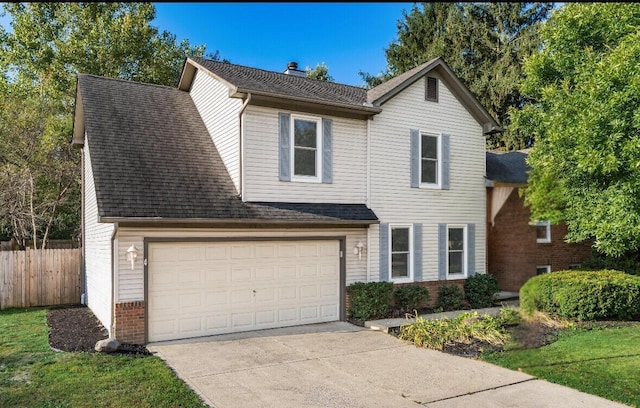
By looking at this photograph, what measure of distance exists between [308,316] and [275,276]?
134 cm

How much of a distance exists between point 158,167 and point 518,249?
40.2 feet

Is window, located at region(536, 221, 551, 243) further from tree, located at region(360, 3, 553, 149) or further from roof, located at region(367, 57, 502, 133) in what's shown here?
tree, located at region(360, 3, 553, 149)

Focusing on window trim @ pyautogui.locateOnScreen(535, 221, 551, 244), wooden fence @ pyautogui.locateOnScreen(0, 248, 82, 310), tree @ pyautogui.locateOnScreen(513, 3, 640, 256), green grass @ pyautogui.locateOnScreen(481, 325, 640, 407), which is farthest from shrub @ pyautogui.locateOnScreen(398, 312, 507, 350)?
wooden fence @ pyautogui.locateOnScreen(0, 248, 82, 310)

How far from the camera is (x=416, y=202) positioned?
13.0 m

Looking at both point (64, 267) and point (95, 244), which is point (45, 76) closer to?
point (64, 267)

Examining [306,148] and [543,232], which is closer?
[306,148]

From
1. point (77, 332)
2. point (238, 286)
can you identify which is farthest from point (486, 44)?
point (77, 332)

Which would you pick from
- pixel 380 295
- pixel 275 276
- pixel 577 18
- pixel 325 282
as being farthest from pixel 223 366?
pixel 577 18

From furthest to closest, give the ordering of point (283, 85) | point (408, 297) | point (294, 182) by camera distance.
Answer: point (408, 297) < point (283, 85) < point (294, 182)

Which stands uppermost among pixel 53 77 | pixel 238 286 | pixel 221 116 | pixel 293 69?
pixel 53 77

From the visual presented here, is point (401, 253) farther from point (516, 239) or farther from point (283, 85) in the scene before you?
point (516, 239)

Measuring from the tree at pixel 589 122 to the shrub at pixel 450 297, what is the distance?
3.08 metres

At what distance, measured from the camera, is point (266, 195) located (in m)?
10.8

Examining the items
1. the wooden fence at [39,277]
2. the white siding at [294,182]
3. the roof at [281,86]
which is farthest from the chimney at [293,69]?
the wooden fence at [39,277]
